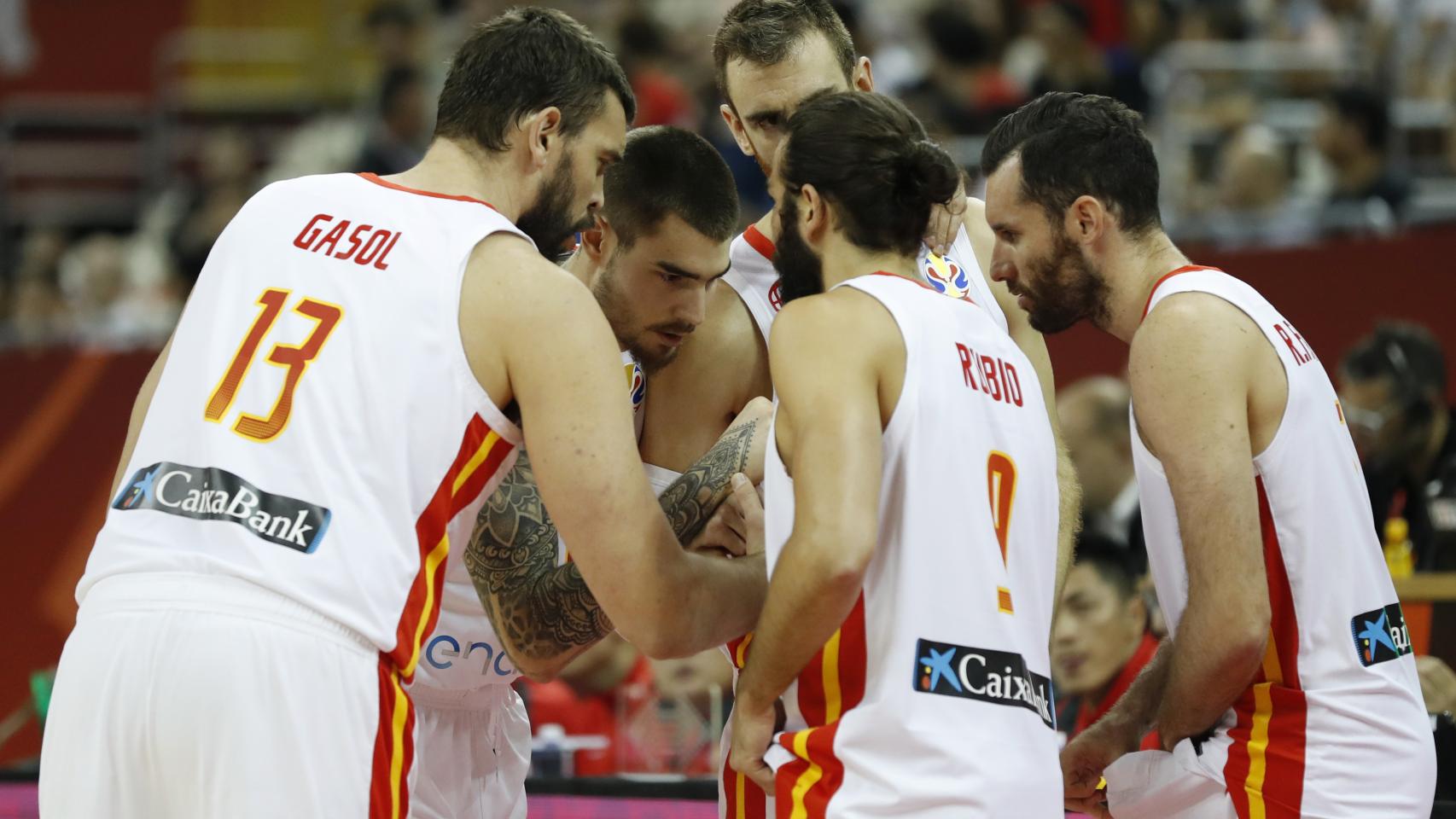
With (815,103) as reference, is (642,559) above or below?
below

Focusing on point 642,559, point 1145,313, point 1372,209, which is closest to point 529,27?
point 642,559

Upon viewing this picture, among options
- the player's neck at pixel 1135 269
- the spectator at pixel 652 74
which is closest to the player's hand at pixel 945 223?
the player's neck at pixel 1135 269

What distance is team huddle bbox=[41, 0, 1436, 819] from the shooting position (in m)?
3.04

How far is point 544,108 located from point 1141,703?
183 centimetres

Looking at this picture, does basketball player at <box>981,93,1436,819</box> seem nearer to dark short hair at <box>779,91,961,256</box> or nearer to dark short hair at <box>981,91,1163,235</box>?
dark short hair at <box>981,91,1163,235</box>

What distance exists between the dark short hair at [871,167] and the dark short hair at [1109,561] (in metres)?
3.19

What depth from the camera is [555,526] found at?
3.69 m

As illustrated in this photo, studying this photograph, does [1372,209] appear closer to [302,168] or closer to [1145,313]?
[1145,313]

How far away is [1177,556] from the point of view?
3.58m

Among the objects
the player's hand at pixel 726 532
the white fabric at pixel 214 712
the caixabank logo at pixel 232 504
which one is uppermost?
the player's hand at pixel 726 532

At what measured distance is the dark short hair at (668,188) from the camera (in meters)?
3.99

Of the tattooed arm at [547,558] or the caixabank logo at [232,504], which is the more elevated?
the tattooed arm at [547,558]

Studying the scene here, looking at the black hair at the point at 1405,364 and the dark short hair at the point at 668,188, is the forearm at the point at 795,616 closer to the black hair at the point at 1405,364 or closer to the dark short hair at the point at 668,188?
the dark short hair at the point at 668,188

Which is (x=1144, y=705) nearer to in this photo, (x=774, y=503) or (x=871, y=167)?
(x=774, y=503)
